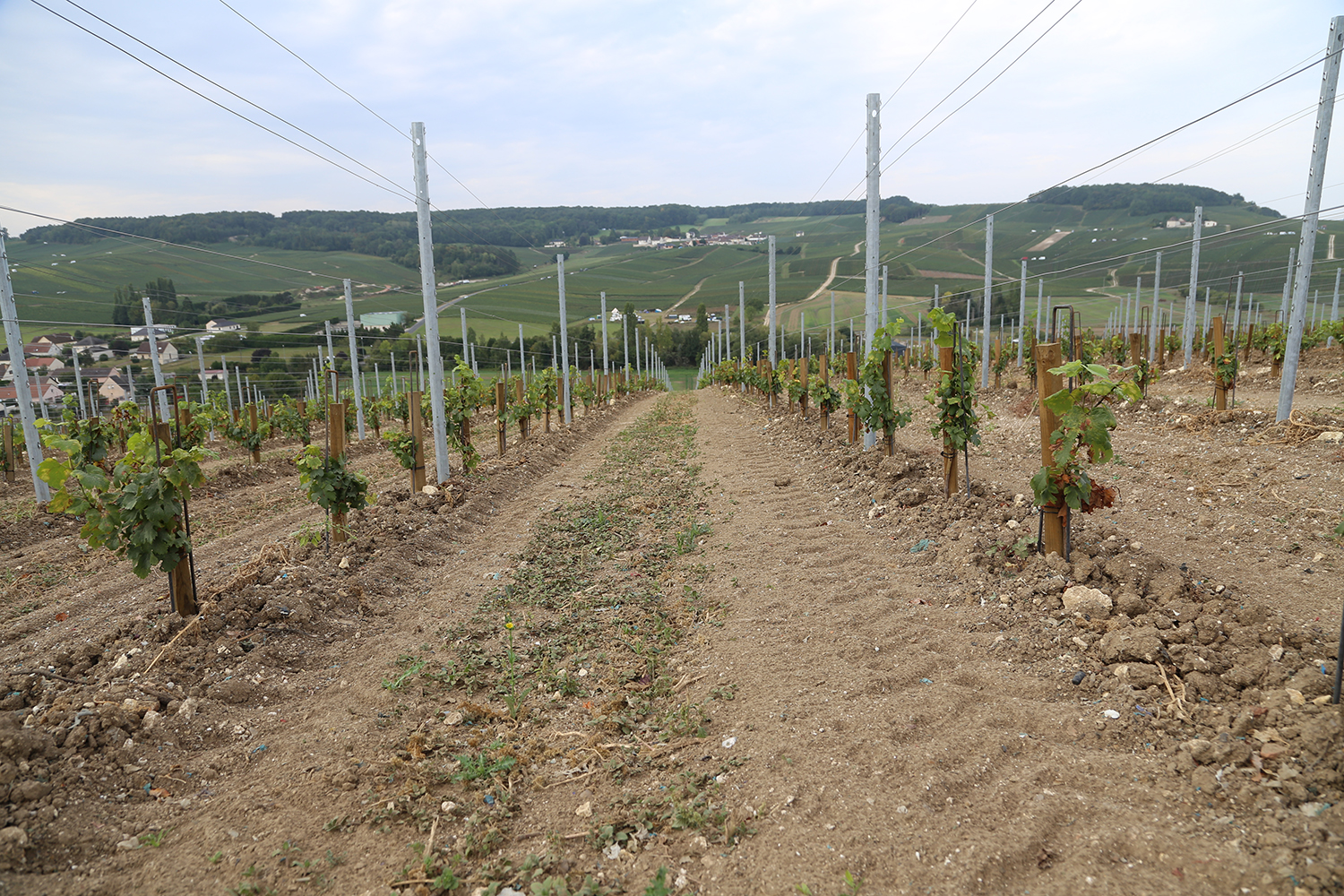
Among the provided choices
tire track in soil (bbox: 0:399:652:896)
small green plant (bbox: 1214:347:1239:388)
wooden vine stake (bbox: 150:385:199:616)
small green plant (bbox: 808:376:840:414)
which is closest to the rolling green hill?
small green plant (bbox: 1214:347:1239:388)

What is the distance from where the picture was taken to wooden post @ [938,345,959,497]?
24.0ft

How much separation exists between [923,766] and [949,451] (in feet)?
15.9

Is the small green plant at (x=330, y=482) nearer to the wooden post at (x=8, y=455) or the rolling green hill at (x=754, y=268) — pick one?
the rolling green hill at (x=754, y=268)

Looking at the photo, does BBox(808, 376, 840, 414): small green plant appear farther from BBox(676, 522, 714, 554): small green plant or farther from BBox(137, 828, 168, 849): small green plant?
BBox(137, 828, 168, 849): small green plant

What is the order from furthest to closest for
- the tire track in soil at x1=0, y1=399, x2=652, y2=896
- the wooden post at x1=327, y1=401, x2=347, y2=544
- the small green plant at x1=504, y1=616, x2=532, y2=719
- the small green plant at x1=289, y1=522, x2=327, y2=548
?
the wooden post at x1=327, y1=401, x2=347, y2=544, the small green plant at x1=289, y1=522, x2=327, y2=548, the small green plant at x1=504, y1=616, x2=532, y2=719, the tire track in soil at x1=0, y1=399, x2=652, y2=896

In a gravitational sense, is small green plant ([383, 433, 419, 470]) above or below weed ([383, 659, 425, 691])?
above

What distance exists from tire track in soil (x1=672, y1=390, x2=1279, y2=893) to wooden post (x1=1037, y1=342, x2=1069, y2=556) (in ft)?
2.28

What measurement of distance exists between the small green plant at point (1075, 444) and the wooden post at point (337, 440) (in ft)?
21.9

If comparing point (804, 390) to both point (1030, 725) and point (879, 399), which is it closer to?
point (879, 399)

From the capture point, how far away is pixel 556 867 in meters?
2.84

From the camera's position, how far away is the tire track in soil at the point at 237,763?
281 cm

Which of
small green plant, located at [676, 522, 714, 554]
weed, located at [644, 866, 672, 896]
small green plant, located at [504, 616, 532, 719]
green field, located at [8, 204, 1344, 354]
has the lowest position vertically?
small green plant, located at [676, 522, 714, 554]

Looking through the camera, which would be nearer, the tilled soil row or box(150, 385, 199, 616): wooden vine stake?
the tilled soil row

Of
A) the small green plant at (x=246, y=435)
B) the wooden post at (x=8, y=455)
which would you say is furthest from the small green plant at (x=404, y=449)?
the wooden post at (x=8, y=455)
